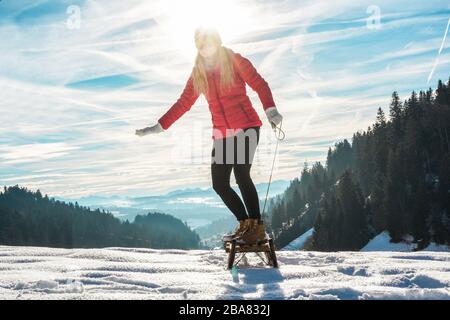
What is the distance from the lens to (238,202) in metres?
6.38

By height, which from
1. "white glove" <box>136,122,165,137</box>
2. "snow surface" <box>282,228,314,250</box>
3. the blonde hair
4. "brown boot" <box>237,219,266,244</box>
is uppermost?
the blonde hair

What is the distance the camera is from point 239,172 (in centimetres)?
616

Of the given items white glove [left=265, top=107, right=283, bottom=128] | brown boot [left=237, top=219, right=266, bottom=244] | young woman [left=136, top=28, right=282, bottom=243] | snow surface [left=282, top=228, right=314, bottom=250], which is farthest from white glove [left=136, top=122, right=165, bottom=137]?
snow surface [left=282, top=228, right=314, bottom=250]

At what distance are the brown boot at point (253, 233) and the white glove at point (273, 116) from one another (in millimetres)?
1238

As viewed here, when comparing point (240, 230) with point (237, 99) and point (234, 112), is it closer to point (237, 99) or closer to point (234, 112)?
point (234, 112)

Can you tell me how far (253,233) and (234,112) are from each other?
4.91ft

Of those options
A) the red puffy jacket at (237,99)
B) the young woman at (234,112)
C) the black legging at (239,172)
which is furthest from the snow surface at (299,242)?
the red puffy jacket at (237,99)

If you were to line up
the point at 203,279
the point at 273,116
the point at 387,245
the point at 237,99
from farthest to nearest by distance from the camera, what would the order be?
1. the point at 387,245
2. the point at 237,99
3. the point at 273,116
4. the point at 203,279

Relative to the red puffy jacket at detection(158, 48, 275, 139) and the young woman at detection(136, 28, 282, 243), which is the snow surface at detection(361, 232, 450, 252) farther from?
the red puffy jacket at detection(158, 48, 275, 139)

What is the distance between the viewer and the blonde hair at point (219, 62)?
19.9 feet

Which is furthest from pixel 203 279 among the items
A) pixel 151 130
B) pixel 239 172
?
pixel 151 130

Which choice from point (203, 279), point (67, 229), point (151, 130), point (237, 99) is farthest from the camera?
point (67, 229)

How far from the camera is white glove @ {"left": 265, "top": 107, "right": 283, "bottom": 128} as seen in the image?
5.95m
